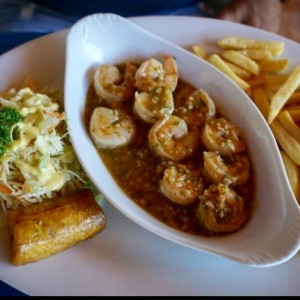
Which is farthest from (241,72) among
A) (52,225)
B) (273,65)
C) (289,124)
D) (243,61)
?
(52,225)

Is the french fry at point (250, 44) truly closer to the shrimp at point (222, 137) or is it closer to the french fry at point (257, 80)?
the french fry at point (257, 80)

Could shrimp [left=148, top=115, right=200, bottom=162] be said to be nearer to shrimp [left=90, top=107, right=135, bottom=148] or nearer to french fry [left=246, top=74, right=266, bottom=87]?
shrimp [left=90, top=107, right=135, bottom=148]

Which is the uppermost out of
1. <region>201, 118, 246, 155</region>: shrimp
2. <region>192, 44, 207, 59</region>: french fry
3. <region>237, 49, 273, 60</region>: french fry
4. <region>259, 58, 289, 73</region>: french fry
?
<region>237, 49, 273, 60</region>: french fry

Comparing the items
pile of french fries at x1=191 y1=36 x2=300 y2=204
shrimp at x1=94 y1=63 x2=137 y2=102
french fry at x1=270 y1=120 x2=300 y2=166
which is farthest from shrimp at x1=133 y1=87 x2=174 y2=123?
french fry at x1=270 y1=120 x2=300 y2=166

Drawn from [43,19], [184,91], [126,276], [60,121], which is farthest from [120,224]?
[43,19]

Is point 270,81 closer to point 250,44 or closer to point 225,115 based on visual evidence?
point 250,44

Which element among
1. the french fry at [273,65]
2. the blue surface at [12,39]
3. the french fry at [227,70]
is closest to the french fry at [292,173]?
the french fry at [227,70]
